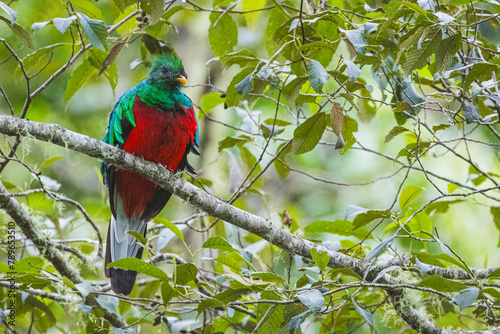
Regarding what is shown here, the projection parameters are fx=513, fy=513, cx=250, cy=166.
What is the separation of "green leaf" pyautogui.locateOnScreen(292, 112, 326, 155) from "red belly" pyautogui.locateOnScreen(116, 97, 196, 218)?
0.91m

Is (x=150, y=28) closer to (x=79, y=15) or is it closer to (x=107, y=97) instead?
(x=79, y=15)

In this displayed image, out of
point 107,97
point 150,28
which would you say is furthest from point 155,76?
point 107,97

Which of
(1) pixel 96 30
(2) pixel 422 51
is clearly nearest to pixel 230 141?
(1) pixel 96 30

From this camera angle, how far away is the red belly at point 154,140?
3299 mm

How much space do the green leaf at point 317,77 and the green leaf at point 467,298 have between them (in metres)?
1.07

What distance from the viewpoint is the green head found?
357 cm

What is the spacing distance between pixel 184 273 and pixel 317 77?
1090 millimetres

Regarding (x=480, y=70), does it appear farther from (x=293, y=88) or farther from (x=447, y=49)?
(x=293, y=88)

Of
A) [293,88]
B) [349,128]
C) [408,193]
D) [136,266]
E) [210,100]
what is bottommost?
[136,266]

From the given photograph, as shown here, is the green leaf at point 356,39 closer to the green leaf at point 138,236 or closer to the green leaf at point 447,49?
the green leaf at point 447,49

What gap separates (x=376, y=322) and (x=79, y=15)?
275cm

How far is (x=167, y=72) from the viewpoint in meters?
3.59

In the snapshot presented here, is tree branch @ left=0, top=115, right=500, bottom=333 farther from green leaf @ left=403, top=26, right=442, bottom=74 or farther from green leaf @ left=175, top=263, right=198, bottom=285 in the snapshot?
green leaf @ left=403, top=26, right=442, bottom=74

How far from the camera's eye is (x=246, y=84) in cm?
249
